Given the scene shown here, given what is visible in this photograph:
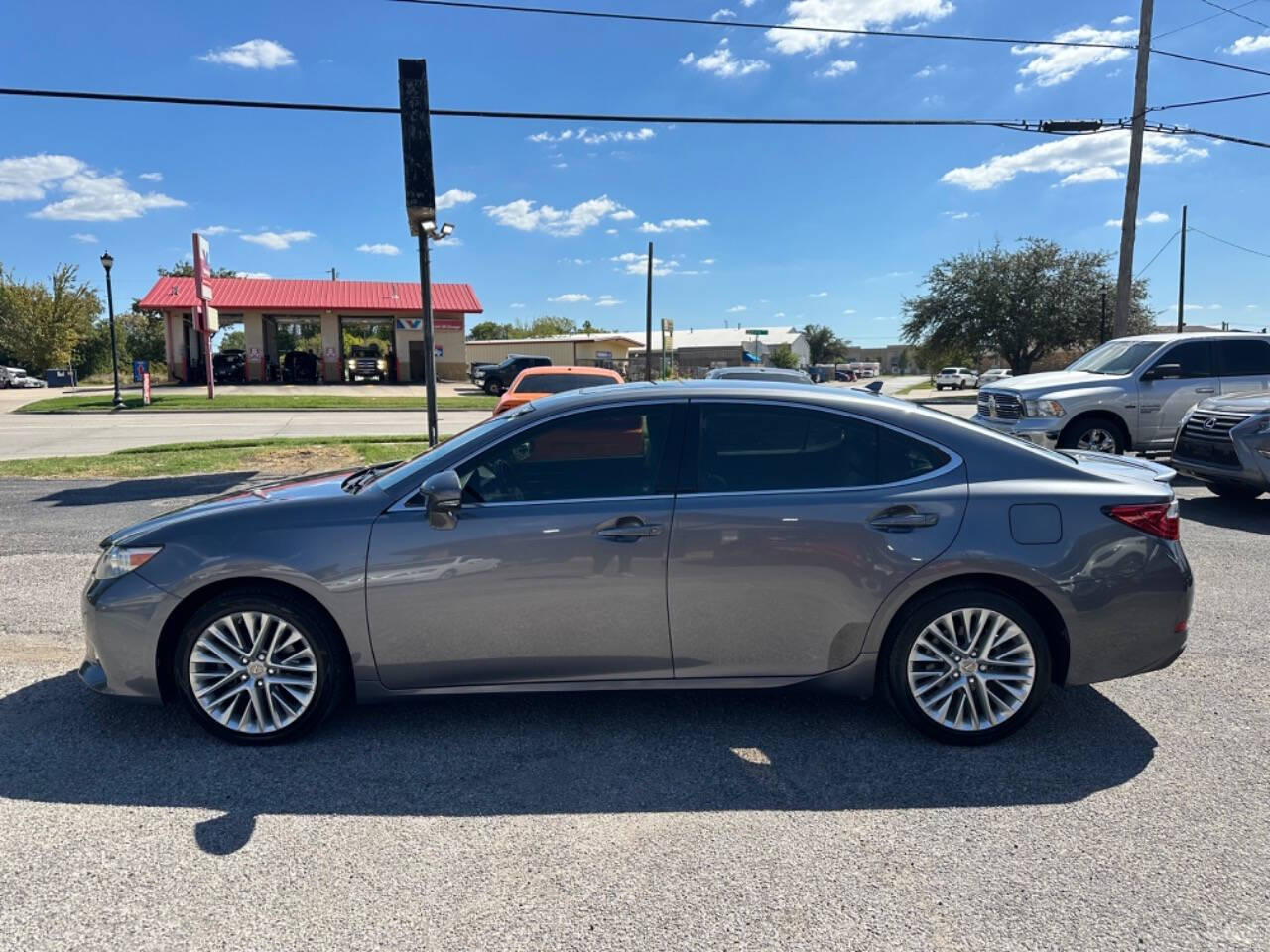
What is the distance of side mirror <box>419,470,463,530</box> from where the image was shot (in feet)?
11.5

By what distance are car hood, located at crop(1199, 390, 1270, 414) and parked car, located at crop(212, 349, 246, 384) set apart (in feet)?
133

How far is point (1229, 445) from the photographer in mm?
8695

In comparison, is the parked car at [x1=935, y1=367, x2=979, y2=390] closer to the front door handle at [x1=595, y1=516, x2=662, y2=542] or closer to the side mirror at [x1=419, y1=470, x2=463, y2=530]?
the front door handle at [x1=595, y1=516, x2=662, y2=542]

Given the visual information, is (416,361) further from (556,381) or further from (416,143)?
(416,143)

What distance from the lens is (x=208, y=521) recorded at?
145 inches

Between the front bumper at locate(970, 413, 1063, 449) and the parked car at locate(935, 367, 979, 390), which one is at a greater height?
the parked car at locate(935, 367, 979, 390)

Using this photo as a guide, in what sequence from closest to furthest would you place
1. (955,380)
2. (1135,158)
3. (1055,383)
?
(1055,383) < (1135,158) < (955,380)

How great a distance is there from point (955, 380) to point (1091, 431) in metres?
53.5

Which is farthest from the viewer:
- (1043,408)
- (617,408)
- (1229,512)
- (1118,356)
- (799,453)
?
(1118,356)

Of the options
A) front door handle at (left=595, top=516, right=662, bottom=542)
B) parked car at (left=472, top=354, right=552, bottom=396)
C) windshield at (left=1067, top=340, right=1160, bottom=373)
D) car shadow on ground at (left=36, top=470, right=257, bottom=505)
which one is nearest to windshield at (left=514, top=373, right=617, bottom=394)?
car shadow on ground at (left=36, top=470, right=257, bottom=505)

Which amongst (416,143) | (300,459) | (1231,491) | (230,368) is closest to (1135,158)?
(1231,491)

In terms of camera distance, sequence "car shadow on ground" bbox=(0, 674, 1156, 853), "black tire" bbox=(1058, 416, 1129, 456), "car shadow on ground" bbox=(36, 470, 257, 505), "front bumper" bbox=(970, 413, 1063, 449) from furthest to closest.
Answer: "black tire" bbox=(1058, 416, 1129, 456), "front bumper" bbox=(970, 413, 1063, 449), "car shadow on ground" bbox=(36, 470, 257, 505), "car shadow on ground" bbox=(0, 674, 1156, 853)

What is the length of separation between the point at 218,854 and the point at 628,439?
2.23 metres

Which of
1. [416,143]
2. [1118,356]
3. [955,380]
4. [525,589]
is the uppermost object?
[416,143]
